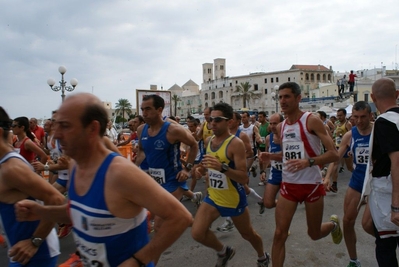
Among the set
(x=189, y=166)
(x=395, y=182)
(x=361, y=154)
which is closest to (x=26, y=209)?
(x=395, y=182)

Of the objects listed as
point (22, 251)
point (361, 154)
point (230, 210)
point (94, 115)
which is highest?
point (94, 115)

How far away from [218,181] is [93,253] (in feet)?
7.51

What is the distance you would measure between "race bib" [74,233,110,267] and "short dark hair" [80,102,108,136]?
0.61m

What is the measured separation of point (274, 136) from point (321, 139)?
2594mm

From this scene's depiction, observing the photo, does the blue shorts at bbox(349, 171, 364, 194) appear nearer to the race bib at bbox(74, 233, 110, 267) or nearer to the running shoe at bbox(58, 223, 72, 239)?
the race bib at bbox(74, 233, 110, 267)

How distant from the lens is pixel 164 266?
4.28m

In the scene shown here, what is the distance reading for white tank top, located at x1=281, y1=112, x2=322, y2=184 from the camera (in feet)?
12.7

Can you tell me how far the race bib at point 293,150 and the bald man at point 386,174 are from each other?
3.14ft

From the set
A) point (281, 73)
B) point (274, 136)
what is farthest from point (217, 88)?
point (274, 136)

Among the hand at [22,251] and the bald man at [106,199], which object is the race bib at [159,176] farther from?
the bald man at [106,199]

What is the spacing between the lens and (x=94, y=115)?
177cm

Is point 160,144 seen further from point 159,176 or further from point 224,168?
point 224,168

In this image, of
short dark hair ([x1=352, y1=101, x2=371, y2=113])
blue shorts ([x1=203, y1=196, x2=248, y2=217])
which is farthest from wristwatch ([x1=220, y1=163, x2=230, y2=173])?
short dark hair ([x1=352, y1=101, x2=371, y2=113])

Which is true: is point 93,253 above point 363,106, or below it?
below
